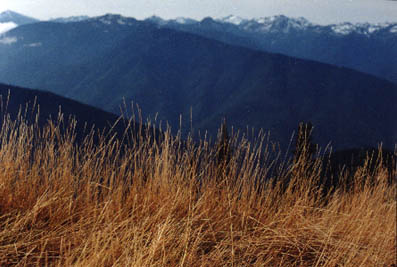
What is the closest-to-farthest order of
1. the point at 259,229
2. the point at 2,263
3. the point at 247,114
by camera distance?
the point at 2,263, the point at 259,229, the point at 247,114

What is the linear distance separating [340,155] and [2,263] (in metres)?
54.1

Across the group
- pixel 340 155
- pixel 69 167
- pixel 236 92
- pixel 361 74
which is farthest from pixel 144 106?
pixel 69 167

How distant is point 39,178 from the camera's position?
8.39 feet

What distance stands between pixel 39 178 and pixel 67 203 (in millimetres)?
330

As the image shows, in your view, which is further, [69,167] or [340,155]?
[340,155]

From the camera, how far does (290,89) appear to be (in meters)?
188

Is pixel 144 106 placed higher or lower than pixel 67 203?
lower

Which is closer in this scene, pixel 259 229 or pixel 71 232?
pixel 71 232

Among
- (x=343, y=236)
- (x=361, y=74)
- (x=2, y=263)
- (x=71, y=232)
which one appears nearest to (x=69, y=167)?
(x=71, y=232)

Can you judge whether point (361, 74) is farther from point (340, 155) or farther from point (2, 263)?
point (2, 263)

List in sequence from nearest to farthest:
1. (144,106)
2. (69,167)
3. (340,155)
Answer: (69,167) < (340,155) < (144,106)

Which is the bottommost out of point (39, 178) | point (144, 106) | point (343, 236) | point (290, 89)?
point (144, 106)

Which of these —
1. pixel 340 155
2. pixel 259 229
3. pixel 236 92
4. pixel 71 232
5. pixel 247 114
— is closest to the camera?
pixel 71 232

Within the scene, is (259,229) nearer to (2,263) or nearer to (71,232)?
(71,232)
